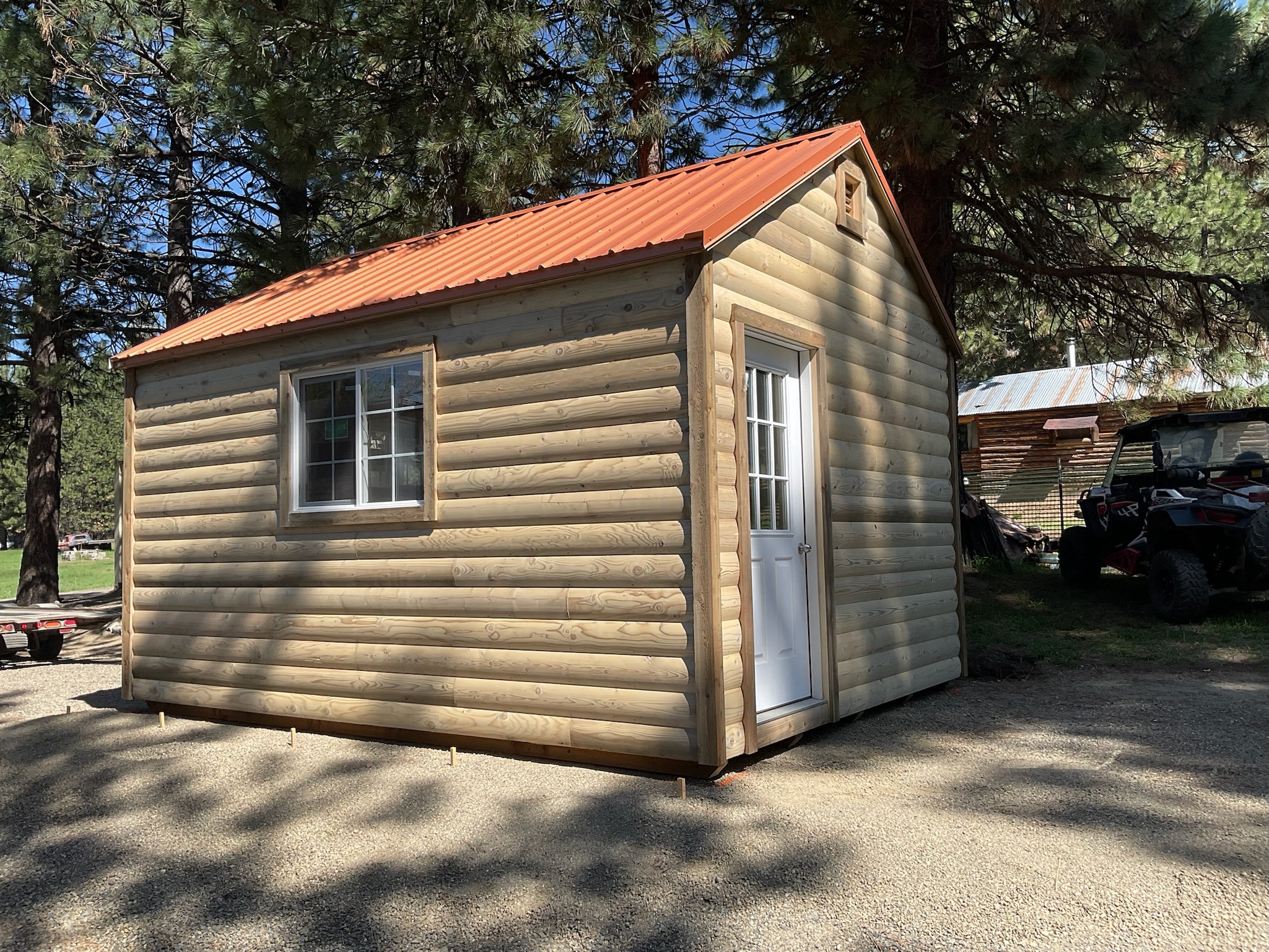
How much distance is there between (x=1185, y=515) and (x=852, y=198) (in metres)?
5.15

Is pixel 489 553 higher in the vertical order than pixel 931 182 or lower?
lower

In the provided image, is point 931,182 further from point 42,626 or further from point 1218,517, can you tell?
point 42,626

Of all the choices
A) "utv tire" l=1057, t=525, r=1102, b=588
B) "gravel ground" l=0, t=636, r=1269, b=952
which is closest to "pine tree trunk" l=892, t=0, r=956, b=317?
"utv tire" l=1057, t=525, r=1102, b=588

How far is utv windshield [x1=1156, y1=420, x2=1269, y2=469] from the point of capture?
34.8 ft

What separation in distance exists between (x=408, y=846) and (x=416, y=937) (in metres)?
0.91

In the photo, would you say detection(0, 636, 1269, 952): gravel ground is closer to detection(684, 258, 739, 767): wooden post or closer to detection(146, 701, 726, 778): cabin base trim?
detection(146, 701, 726, 778): cabin base trim

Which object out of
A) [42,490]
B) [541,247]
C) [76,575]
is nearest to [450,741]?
[541,247]

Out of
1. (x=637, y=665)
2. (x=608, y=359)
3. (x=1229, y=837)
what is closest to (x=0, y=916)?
(x=637, y=665)

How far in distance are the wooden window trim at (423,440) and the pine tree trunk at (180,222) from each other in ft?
22.2

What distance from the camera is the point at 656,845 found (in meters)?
4.23

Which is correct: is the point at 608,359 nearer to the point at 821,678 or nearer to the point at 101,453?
the point at 821,678

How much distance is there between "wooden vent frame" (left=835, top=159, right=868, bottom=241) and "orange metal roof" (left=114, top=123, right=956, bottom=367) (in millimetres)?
158

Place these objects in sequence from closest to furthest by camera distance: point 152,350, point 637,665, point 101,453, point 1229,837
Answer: point 1229,837 < point 637,665 < point 152,350 < point 101,453

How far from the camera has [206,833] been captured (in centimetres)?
459
